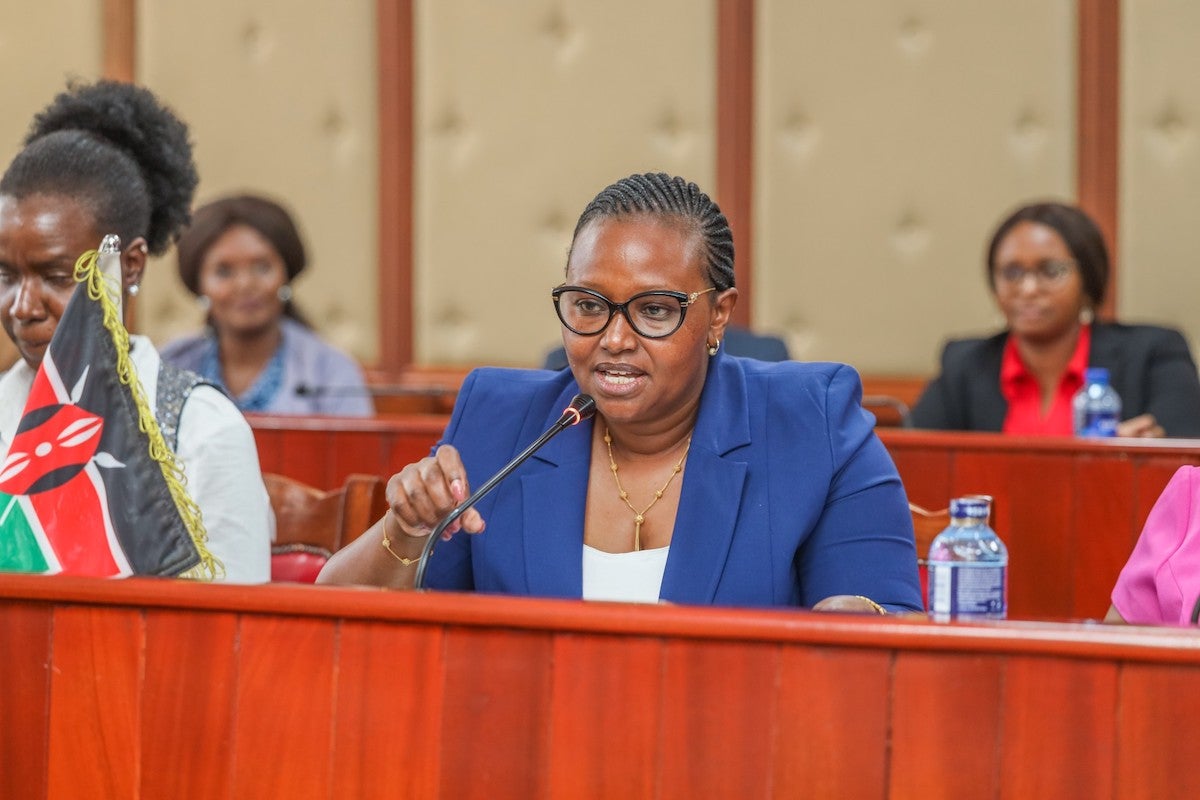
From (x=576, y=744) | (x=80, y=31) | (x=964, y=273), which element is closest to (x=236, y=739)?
(x=576, y=744)

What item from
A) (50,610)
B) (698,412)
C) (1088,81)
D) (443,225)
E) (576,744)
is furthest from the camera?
(443,225)

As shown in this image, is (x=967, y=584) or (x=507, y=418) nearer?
(x=967, y=584)

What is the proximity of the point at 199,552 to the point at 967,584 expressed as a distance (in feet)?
3.11

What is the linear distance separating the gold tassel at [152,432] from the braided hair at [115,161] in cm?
25

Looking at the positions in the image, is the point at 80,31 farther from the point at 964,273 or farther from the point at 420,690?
the point at 420,690

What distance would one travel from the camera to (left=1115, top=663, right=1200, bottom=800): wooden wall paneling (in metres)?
1.17

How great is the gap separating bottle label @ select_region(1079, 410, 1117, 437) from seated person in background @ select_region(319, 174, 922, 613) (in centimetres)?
182

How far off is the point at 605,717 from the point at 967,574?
0.56m

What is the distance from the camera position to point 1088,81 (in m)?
4.65

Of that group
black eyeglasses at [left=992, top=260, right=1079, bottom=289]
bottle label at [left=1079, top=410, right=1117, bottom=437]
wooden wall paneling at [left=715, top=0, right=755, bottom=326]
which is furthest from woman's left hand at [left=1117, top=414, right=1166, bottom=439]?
wooden wall paneling at [left=715, top=0, right=755, bottom=326]

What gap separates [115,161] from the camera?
2.29 meters

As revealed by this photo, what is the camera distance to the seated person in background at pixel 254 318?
173 inches

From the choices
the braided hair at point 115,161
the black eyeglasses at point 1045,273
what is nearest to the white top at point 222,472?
the braided hair at point 115,161

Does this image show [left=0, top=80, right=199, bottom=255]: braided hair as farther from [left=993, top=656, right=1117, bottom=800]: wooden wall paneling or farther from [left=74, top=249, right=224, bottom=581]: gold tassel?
[left=993, top=656, right=1117, bottom=800]: wooden wall paneling
